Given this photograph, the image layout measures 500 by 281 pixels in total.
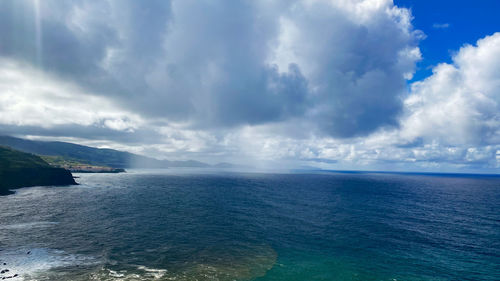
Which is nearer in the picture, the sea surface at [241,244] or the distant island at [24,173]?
the sea surface at [241,244]

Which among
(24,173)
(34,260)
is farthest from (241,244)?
(24,173)

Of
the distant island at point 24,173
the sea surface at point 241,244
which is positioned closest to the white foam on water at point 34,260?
the sea surface at point 241,244

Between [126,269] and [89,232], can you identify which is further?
[89,232]

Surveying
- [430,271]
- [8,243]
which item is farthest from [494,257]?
[8,243]

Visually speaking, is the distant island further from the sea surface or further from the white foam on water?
the white foam on water

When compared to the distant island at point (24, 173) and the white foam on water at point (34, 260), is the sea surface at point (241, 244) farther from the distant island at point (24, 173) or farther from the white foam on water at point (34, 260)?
the distant island at point (24, 173)

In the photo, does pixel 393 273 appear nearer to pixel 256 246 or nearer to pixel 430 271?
pixel 430 271

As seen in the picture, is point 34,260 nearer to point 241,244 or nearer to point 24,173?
point 241,244
